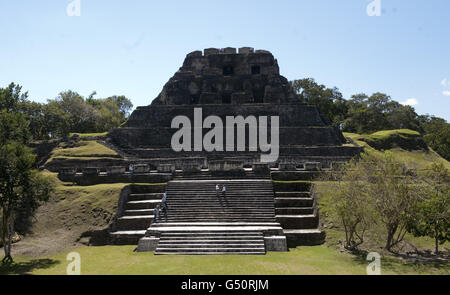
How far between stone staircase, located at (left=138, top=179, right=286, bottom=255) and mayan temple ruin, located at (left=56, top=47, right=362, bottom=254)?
40 mm

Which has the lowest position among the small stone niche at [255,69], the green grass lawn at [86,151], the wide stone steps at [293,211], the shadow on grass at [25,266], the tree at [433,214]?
the shadow on grass at [25,266]

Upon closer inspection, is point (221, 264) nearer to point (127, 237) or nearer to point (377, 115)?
point (127, 237)

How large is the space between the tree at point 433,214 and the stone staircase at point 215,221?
484 cm

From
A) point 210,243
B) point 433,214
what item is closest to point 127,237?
point 210,243

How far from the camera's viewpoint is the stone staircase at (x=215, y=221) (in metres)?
13.4

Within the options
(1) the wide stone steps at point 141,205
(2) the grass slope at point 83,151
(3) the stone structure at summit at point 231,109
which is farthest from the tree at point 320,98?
(1) the wide stone steps at point 141,205

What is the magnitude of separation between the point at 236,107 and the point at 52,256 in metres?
22.0

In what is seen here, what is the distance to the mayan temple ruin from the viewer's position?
1434cm

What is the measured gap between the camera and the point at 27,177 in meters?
13.4

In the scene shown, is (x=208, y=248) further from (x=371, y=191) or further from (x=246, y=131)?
(x=246, y=131)

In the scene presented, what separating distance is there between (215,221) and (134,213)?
13.0 feet

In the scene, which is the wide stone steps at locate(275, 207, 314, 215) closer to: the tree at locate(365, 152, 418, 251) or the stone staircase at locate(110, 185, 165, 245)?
the tree at locate(365, 152, 418, 251)

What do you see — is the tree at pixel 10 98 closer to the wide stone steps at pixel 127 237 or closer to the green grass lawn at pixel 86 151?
the green grass lawn at pixel 86 151

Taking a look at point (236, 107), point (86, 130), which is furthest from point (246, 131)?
point (86, 130)
